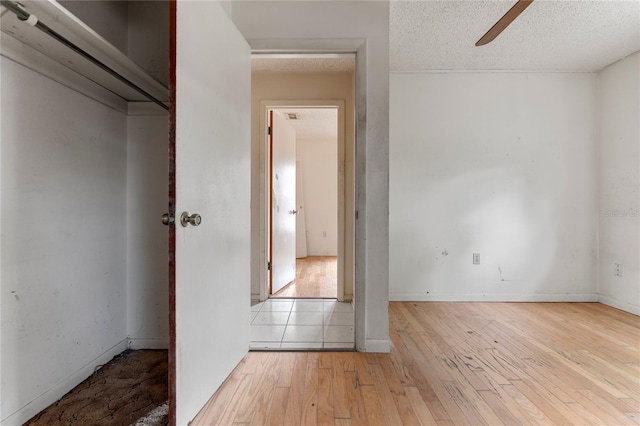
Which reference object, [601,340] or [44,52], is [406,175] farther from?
[44,52]

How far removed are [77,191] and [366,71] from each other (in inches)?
71.2

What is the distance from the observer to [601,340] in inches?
82.7

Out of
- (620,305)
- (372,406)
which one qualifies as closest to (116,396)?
(372,406)

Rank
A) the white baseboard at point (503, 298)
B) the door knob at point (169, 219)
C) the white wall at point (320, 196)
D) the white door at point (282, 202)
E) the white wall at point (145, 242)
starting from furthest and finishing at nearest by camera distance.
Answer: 1. the white wall at point (320, 196)
2. the white door at point (282, 202)
3. the white baseboard at point (503, 298)
4. the white wall at point (145, 242)
5. the door knob at point (169, 219)

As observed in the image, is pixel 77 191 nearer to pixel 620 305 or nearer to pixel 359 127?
pixel 359 127

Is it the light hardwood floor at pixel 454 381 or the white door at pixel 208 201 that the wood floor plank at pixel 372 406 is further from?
the white door at pixel 208 201

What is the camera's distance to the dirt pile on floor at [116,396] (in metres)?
1.28

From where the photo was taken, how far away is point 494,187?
3.04 metres

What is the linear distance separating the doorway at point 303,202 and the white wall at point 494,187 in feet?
2.83

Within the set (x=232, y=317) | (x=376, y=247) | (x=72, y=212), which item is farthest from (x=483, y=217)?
(x=72, y=212)

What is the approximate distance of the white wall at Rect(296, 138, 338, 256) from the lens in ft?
19.4

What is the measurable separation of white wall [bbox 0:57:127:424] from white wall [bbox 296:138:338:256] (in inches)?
167

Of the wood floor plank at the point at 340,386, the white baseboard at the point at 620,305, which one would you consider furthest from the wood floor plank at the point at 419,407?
the white baseboard at the point at 620,305

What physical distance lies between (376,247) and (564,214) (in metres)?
2.45
